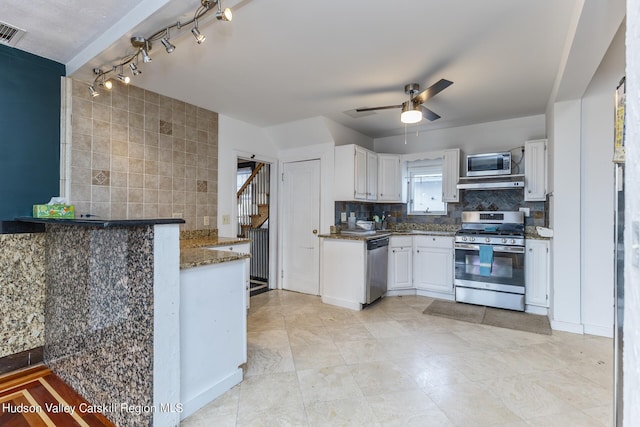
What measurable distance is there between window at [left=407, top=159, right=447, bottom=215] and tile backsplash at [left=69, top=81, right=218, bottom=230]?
3103 millimetres

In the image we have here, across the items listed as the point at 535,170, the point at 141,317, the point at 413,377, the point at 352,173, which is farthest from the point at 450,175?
the point at 141,317

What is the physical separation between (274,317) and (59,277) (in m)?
2.01

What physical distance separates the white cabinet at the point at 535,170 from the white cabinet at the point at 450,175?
821 millimetres

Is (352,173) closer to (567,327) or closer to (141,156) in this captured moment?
(141,156)

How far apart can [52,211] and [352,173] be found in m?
3.16

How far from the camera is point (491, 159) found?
3984mm

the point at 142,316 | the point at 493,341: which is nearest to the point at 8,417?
the point at 142,316

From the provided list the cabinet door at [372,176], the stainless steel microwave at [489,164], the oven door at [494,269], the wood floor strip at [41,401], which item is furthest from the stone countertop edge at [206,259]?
the stainless steel microwave at [489,164]

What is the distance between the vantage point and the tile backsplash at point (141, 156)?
2.68 m

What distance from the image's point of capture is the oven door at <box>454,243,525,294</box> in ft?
11.7

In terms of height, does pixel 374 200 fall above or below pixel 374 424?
above

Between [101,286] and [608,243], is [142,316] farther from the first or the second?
[608,243]

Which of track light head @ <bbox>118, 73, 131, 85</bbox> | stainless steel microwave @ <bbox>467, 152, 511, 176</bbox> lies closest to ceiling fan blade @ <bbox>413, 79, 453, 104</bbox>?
stainless steel microwave @ <bbox>467, 152, 511, 176</bbox>

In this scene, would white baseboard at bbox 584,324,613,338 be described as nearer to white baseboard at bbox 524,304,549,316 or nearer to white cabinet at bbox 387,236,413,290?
white baseboard at bbox 524,304,549,316
